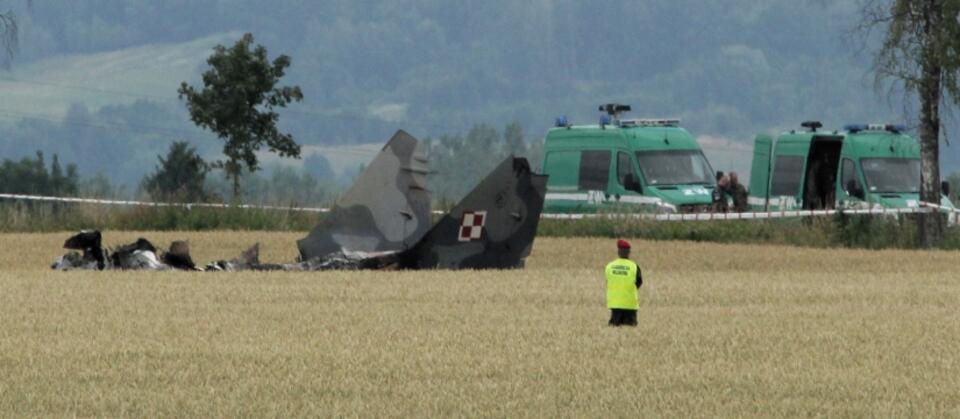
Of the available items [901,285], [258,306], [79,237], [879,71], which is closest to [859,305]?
[901,285]

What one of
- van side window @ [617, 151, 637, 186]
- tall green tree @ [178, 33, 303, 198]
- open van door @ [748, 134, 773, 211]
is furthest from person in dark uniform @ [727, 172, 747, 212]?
tall green tree @ [178, 33, 303, 198]

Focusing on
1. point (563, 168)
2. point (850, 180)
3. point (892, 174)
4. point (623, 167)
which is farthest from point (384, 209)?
point (892, 174)

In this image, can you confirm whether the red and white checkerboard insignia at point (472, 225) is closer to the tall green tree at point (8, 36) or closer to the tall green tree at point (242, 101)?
the tall green tree at point (8, 36)

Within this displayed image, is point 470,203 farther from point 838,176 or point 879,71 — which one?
point 838,176

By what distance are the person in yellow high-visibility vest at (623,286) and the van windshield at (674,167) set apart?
1050 inches

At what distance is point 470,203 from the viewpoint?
33.3 metres

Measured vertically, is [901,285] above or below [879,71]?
below

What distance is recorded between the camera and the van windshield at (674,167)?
48688 millimetres

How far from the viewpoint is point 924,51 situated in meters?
42.6

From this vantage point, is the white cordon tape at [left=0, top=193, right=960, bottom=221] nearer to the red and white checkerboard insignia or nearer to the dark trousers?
the red and white checkerboard insignia

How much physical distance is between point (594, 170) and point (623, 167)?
3.12ft

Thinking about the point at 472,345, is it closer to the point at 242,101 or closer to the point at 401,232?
the point at 401,232

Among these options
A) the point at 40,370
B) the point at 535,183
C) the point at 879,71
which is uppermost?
the point at 879,71

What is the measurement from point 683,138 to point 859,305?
24.6 meters
